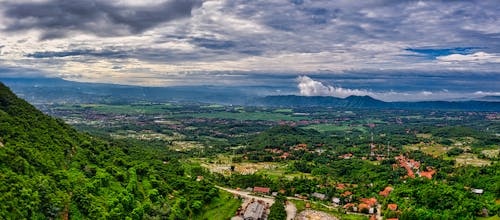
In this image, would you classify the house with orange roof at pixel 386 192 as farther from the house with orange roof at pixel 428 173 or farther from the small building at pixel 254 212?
the small building at pixel 254 212

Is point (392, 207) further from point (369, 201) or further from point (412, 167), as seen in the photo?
point (412, 167)

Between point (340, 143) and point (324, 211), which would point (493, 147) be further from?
point (324, 211)

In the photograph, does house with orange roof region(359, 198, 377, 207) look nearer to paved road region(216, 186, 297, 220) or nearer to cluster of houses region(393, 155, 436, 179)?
paved road region(216, 186, 297, 220)

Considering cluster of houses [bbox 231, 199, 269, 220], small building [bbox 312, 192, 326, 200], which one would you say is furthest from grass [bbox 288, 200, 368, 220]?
cluster of houses [bbox 231, 199, 269, 220]

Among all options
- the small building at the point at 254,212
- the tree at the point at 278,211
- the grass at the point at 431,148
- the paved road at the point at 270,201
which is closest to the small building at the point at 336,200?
the paved road at the point at 270,201

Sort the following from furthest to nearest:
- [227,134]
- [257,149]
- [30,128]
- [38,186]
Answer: [227,134] → [257,149] → [30,128] → [38,186]

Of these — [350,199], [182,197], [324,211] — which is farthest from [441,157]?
[182,197]
